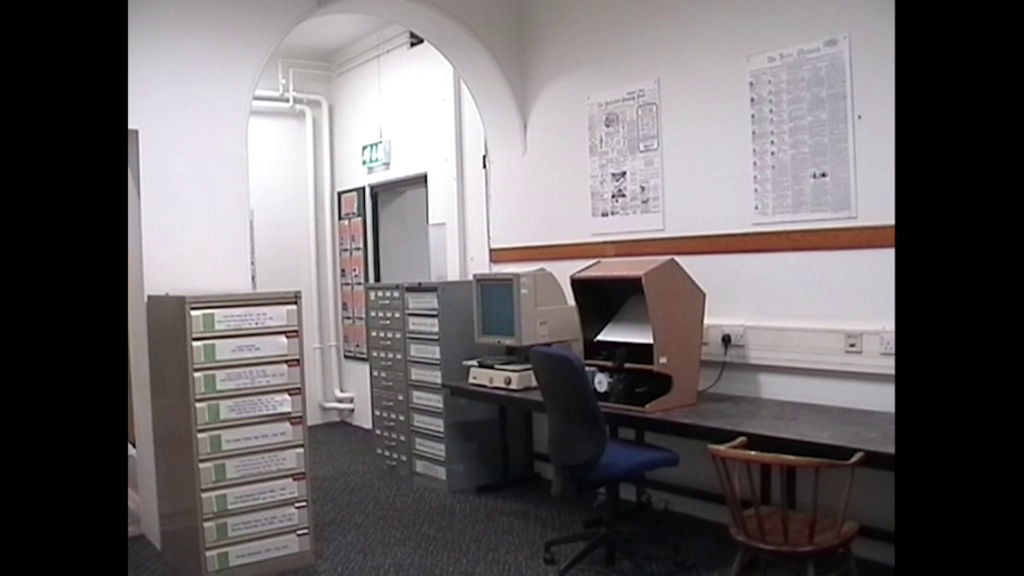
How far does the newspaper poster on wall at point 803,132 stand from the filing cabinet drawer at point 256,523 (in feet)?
7.51

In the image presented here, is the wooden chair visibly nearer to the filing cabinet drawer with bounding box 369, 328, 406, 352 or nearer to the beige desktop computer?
the beige desktop computer

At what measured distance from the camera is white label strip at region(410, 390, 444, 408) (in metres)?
4.44

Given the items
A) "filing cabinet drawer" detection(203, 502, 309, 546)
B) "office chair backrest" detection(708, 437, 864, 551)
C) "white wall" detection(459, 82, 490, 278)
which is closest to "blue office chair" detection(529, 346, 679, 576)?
"office chair backrest" detection(708, 437, 864, 551)

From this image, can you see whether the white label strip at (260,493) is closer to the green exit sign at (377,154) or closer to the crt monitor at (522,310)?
the crt monitor at (522,310)

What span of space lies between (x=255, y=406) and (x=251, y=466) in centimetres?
24

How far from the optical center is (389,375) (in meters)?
4.83

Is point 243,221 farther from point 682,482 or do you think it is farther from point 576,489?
point 682,482

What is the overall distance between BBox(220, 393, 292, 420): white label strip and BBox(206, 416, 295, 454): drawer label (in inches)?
2.0

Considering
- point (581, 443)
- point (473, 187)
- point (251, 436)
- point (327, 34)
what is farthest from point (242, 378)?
point (327, 34)

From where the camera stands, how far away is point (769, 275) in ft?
10.9

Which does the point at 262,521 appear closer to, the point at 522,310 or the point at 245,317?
the point at 245,317
